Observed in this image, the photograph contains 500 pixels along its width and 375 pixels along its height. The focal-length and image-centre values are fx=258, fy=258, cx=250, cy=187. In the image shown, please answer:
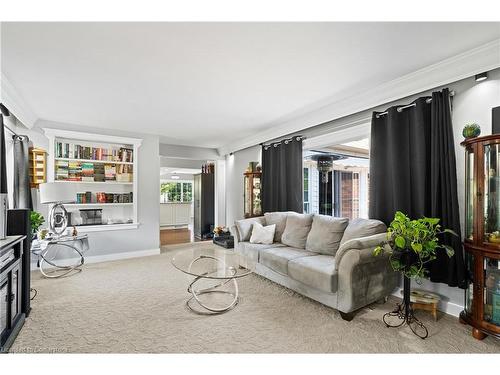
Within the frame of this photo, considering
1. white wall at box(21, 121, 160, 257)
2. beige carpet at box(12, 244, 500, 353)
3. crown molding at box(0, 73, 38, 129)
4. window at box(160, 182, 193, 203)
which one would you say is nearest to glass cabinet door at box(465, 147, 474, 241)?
beige carpet at box(12, 244, 500, 353)

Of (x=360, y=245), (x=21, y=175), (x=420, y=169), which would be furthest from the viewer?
(x=21, y=175)

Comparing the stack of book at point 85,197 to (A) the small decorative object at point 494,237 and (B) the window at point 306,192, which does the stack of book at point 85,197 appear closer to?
(B) the window at point 306,192

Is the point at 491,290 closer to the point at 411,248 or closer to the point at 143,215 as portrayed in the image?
the point at 411,248

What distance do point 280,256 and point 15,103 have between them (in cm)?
379

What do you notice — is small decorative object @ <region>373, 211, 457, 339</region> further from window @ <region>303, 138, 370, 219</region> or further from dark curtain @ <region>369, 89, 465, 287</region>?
window @ <region>303, 138, 370, 219</region>

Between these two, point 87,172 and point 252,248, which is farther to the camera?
point 87,172

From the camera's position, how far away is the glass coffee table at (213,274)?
8.74ft

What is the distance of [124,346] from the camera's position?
2.01 metres

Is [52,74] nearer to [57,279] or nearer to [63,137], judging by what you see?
[63,137]

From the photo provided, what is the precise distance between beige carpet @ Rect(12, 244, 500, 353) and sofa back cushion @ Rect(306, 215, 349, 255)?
638 mm

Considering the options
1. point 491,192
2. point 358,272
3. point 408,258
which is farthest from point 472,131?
point 358,272

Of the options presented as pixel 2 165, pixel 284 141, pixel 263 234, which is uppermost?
pixel 284 141

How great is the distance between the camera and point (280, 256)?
3131 mm

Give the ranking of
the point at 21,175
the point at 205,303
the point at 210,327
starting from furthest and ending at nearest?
the point at 21,175, the point at 205,303, the point at 210,327
